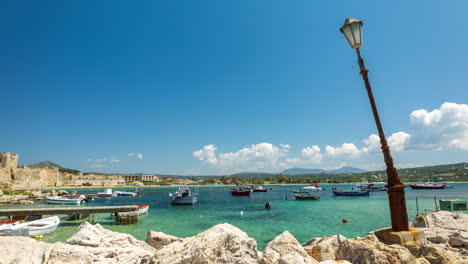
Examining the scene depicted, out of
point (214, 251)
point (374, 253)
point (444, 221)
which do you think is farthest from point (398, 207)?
point (444, 221)

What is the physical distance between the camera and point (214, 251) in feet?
11.7

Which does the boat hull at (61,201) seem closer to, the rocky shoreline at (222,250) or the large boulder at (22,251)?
the rocky shoreline at (222,250)

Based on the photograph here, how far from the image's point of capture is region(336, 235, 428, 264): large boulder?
444 centimetres

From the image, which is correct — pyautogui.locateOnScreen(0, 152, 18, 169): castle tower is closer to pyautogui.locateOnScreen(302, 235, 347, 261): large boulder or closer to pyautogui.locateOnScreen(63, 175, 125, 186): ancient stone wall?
pyautogui.locateOnScreen(63, 175, 125, 186): ancient stone wall

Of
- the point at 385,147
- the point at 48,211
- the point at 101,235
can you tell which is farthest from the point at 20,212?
the point at 385,147

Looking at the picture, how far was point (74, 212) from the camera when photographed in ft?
90.0

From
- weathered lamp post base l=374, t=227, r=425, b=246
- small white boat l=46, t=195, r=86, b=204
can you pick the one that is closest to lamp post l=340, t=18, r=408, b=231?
weathered lamp post base l=374, t=227, r=425, b=246

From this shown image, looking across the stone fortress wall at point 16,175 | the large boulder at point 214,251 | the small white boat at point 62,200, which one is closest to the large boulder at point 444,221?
the large boulder at point 214,251

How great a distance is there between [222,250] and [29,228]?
23425mm

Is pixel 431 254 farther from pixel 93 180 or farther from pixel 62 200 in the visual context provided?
pixel 93 180

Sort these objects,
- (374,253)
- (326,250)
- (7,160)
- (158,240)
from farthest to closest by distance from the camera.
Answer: (7,160) → (158,240) → (326,250) → (374,253)

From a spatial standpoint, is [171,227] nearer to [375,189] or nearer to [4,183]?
[4,183]

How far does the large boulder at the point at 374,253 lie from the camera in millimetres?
4438

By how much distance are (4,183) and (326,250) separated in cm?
8698
